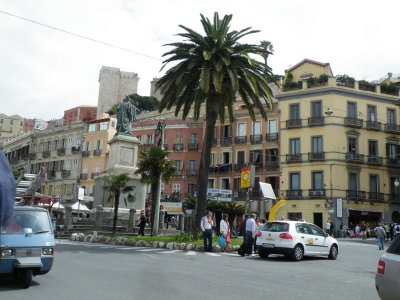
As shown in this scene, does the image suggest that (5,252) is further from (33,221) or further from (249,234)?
(249,234)

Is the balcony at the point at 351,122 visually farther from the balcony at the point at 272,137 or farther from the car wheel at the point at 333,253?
the car wheel at the point at 333,253

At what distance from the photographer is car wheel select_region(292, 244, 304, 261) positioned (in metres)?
17.8

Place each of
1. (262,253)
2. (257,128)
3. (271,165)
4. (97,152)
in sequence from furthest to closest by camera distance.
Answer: (97,152) → (257,128) → (271,165) → (262,253)

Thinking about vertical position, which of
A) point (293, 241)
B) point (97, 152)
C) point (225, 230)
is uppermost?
point (97, 152)

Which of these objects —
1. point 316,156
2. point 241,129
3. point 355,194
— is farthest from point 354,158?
point 241,129

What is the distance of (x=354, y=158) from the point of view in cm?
5109

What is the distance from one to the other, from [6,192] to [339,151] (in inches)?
2021

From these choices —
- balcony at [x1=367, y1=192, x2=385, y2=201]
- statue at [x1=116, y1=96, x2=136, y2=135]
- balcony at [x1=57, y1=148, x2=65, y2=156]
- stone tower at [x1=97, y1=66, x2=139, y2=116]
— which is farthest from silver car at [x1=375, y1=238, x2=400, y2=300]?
stone tower at [x1=97, y1=66, x2=139, y2=116]

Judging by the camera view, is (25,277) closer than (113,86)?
Yes

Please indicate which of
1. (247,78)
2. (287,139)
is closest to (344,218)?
(287,139)

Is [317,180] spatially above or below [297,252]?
above

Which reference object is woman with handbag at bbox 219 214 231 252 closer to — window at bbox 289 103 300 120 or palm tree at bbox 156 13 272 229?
palm tree at bbox 156 13 272 229

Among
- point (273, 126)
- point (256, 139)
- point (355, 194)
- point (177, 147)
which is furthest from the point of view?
point (177, 147)

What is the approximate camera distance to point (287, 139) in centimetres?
5431
